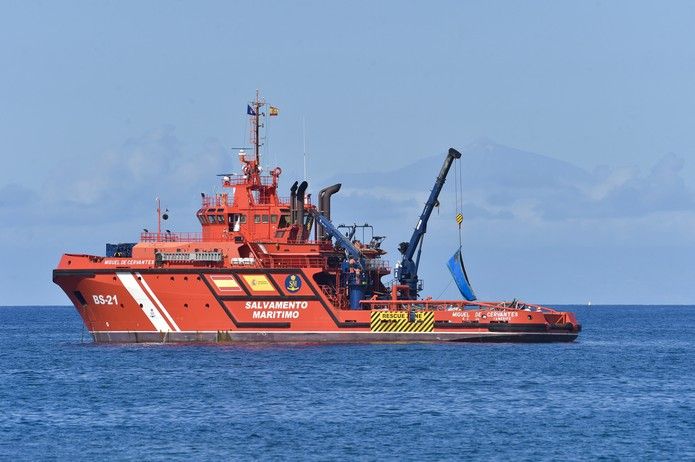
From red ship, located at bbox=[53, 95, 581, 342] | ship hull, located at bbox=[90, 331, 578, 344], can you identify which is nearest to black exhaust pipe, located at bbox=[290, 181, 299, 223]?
red ship, located at bbox=[53, 95, 581, 342]

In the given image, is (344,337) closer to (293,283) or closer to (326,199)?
(293,283)

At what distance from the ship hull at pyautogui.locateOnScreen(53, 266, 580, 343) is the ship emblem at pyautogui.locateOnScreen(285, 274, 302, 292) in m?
0.05

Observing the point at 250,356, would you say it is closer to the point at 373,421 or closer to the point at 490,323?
the point at 490,323

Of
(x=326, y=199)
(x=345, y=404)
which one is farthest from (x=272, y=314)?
(x=345, y=404)

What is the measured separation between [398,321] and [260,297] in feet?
20.9

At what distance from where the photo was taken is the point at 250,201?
2438 inches

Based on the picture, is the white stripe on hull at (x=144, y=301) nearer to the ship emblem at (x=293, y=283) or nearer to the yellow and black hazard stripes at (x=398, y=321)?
the ship emblem at (x=293, y=283)

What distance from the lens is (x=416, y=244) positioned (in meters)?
62.9

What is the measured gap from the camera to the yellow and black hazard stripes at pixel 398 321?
5866 centimetres

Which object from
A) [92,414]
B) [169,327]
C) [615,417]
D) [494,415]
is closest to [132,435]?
[92,414]

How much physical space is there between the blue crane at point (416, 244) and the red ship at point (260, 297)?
0.72 m

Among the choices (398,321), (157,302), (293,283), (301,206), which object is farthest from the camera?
(301,206)

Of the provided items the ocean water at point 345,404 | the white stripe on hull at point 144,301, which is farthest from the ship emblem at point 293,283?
the white stripe on hull at point 144,301

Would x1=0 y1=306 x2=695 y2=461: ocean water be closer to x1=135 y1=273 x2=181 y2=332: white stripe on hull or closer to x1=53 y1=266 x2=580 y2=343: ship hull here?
x1=53 y1=266 x2=580 y2=343: ship hull
